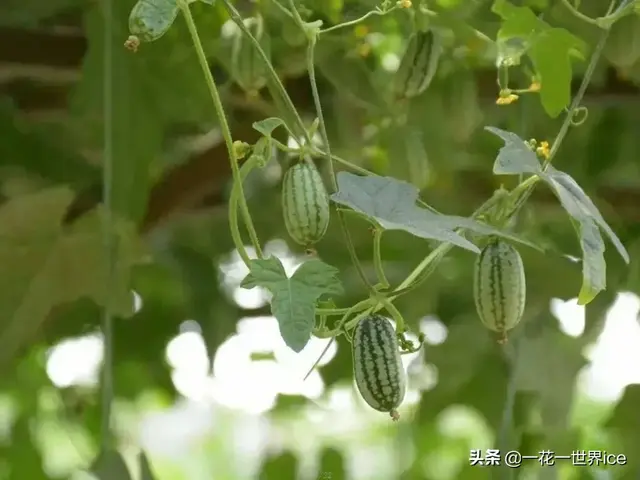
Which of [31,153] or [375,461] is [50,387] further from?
[375,461]

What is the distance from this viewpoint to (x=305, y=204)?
0.39 m

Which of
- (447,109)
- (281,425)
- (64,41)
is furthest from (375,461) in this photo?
(64,41)

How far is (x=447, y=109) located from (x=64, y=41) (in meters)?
0.35

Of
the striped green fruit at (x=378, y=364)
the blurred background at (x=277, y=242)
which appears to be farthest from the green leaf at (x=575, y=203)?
the blurred background at (x=277, y=242)

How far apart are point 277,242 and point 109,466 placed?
342mm

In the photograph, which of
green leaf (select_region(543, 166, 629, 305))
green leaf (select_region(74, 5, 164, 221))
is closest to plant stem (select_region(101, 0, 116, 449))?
green leaf (select_region(74, 5, 164, 221))

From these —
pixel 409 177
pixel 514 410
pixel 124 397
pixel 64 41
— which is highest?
pixel 64 41

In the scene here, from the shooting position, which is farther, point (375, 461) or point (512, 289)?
point (375, 461)

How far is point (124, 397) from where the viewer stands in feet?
3.41

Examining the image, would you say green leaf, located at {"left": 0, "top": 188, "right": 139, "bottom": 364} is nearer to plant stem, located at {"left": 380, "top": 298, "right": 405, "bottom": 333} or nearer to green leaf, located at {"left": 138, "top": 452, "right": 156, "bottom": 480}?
green leaf, located at {"left": 138, "top": 452, "right": 156, "bottom": 480}

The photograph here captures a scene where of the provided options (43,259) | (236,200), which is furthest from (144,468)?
(236,200)

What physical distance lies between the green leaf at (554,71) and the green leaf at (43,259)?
356 millimetres

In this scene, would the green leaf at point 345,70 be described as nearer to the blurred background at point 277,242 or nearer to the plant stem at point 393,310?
the blurred background at point 277,242

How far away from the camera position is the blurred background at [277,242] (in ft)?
2.21
